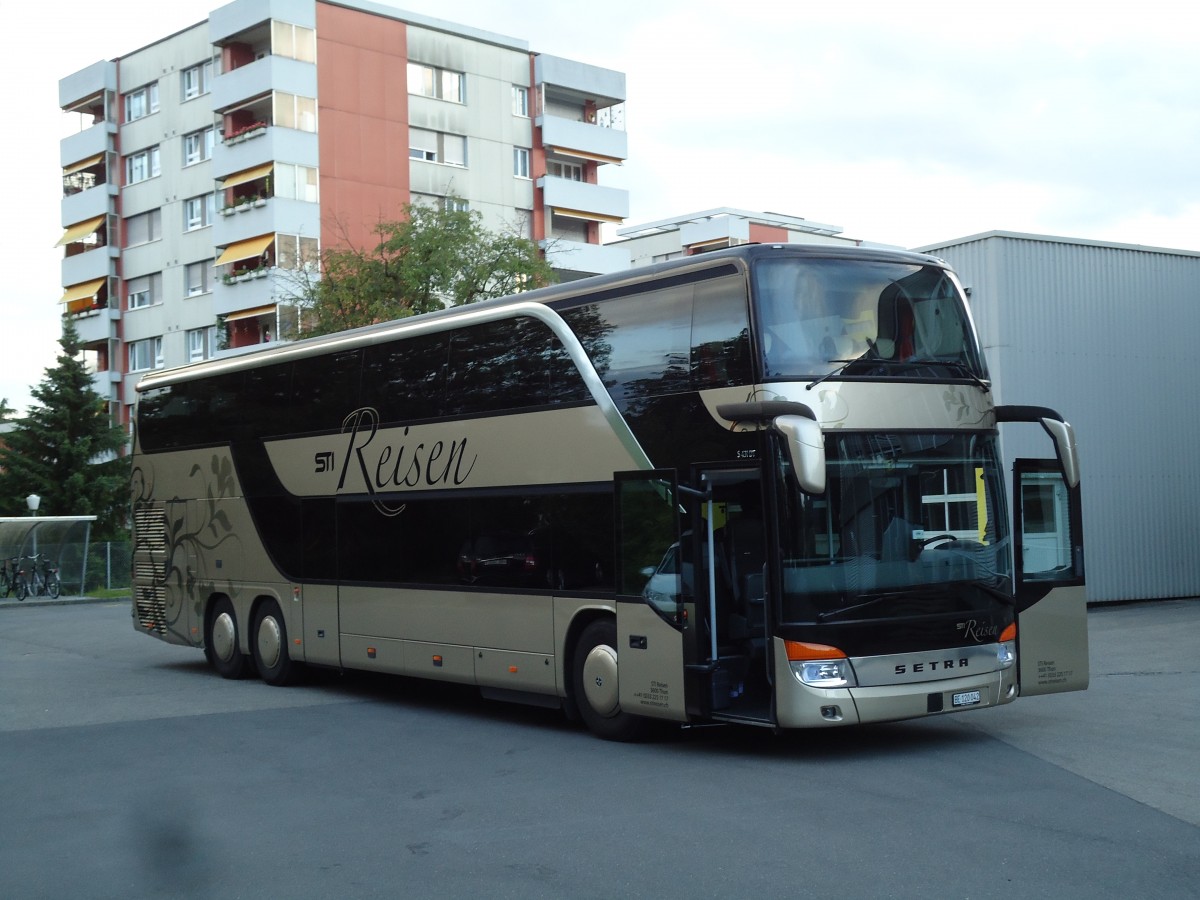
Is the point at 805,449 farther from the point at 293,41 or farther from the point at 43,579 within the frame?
the point at 293,41

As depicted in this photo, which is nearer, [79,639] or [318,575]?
[318,575]

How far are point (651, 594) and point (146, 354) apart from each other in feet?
166

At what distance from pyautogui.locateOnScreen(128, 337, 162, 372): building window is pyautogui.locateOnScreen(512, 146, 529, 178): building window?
15523mm

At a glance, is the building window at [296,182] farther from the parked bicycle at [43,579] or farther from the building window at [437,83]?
the parked bicycle at [43,579]

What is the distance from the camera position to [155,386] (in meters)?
21.2

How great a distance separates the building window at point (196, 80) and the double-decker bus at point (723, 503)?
42823mm

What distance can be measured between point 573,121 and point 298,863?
52.7 m

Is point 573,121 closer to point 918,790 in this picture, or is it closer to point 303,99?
point 303,99

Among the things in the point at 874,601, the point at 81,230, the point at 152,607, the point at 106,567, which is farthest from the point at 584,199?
the point at 874,601

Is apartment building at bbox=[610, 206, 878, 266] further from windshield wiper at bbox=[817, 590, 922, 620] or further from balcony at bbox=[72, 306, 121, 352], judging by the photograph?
windshield wiper at bbox=[817, 590, 922, 620]

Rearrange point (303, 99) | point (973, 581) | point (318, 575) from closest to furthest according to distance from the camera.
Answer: point (973, 581) → point (318, 575) → point (303, 99)

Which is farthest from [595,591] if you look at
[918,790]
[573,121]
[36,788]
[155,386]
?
[573,121]

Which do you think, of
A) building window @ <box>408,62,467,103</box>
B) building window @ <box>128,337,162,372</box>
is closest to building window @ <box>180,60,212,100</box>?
building window @ <box>408,62,467,103</box>

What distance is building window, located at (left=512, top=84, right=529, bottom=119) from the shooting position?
189 feet
